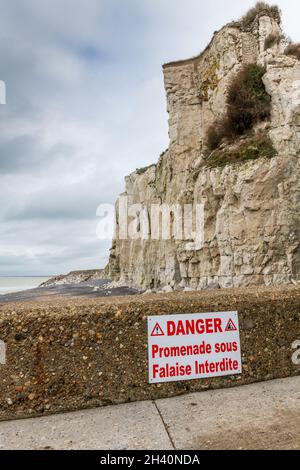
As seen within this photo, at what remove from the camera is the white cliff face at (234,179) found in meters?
14.2

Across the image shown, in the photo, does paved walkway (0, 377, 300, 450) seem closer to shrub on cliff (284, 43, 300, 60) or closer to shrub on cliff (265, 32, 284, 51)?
shrub on cliff (284, 43, 300, 60)

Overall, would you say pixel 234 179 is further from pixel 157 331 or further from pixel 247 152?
pixel 157 331

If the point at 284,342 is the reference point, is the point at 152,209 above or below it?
above

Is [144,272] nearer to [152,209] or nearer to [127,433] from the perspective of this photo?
[152,209]

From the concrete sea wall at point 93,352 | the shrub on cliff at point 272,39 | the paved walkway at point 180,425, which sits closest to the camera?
the paved walkway at point 180,425

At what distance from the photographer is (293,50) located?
686 inches

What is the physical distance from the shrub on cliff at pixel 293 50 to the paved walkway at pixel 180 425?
1779cm

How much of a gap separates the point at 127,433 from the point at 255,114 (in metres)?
16.2

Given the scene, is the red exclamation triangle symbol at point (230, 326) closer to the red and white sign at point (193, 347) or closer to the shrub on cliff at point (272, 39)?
the red and white sign at point (193, 347)

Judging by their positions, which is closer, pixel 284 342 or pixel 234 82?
pixel 284 342

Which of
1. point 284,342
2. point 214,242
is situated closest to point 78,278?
point 214,242

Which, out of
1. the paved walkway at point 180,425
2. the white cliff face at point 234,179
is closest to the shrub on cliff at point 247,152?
the white cliff face at point 234,179

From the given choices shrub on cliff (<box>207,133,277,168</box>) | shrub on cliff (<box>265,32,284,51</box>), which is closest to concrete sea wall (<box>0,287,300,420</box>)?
shrub on cliff (<box>207,133,277,168</box>)

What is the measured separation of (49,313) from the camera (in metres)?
3.43
